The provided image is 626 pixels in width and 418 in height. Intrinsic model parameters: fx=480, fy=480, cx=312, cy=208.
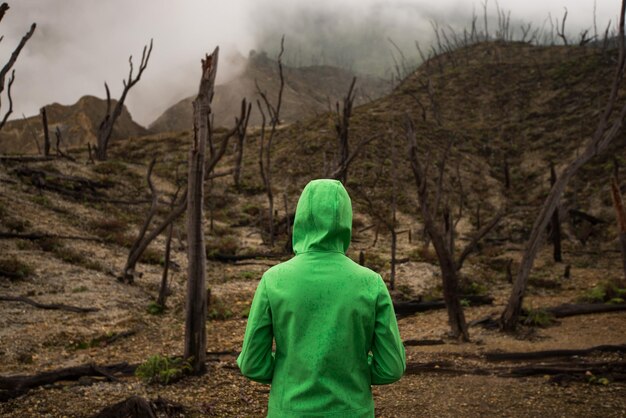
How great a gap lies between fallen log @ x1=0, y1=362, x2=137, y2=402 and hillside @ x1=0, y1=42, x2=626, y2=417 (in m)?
0.11

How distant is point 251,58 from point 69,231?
4204 inches

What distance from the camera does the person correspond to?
2.10 metres

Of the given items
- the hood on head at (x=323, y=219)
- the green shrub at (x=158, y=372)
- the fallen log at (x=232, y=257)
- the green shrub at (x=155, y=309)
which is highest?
the hood on head at (x=323, y=219)

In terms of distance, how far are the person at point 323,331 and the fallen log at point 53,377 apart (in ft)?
16.1

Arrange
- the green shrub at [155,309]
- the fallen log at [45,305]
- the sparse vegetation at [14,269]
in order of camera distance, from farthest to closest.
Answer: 1. the sparse vegetation at [14,269]
2. the green shrub at [155,309]
3. the fallen log at [45,305]

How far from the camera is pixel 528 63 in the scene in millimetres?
50344

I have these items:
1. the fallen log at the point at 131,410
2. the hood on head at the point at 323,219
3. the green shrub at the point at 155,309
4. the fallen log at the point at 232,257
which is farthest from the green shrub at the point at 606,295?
the hood on head at the point at 323,219

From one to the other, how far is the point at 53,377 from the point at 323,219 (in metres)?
5.59

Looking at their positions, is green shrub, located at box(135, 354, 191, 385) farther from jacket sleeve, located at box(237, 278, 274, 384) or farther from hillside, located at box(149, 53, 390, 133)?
hillside, located at box(149, 53, 390, 133)

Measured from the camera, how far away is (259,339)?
2.20 m

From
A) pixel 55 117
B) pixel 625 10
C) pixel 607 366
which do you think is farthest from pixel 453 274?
pixel 55 117

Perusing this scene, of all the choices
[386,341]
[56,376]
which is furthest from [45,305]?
[386,341]

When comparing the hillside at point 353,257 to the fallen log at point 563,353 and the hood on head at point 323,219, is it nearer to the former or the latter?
the fallen log at point 563,353

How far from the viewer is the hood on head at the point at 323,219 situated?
7.34 feet
